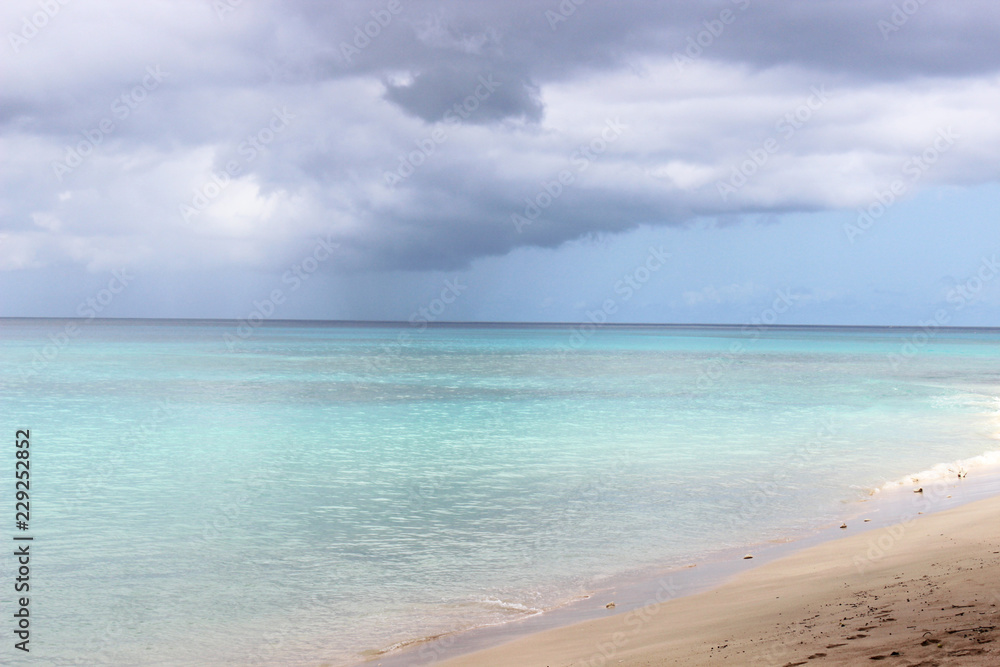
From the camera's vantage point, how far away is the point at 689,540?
1205 cm

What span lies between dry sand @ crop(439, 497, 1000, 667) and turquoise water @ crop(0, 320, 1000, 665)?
153cm

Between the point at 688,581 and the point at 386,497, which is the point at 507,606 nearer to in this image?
the point at 688,581

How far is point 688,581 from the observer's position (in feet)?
32.3

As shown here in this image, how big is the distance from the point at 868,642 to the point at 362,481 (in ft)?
42.0

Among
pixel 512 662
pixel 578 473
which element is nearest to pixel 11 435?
pixel 578 473

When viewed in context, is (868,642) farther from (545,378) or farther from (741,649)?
(545,378)

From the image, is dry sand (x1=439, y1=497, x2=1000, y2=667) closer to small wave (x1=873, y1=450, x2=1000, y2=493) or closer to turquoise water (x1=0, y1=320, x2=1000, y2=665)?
turquoise water (x1=0, y1=320, x2=1000, y2=665)

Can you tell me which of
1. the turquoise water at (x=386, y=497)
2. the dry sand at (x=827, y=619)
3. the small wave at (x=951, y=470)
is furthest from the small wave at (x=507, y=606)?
the small wave at (x=951, y=470)

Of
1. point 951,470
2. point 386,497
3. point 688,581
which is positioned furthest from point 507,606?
point 951,470

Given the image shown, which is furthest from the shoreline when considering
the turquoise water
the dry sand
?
→ the turquoise water

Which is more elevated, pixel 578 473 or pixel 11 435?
pixel 11 435

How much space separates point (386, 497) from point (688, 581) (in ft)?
23.7

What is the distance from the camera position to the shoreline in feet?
25.2

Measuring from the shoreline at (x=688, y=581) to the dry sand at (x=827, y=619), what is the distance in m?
0.07
